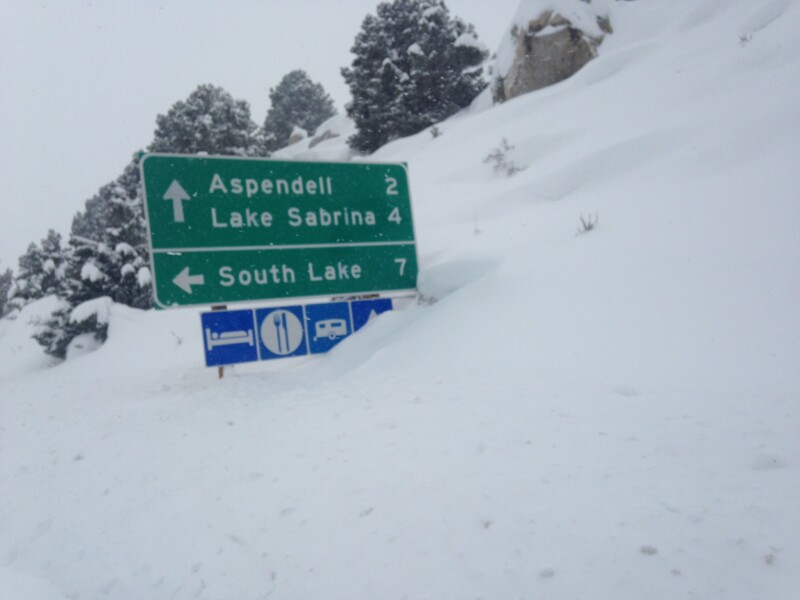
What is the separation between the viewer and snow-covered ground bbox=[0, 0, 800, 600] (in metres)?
1.85

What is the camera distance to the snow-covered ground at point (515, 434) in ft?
6.07

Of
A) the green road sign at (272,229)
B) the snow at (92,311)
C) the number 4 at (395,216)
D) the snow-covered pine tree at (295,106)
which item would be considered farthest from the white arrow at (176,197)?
the snow-covered pine tree at (295,106)

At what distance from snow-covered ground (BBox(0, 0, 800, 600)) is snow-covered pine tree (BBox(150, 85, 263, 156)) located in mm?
22408

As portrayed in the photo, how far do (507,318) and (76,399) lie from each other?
6057 mm

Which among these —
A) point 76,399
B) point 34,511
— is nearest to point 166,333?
point 76,399

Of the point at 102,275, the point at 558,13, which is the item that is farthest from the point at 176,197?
the point at 558,13

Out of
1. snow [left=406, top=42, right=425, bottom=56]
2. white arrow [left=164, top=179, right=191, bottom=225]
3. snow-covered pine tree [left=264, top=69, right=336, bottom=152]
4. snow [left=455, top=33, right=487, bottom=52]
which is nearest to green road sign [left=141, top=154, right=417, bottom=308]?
white arrow [left=164, top=179, right=191, bottom=225]

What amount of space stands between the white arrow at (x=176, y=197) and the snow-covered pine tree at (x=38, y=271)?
24.6m

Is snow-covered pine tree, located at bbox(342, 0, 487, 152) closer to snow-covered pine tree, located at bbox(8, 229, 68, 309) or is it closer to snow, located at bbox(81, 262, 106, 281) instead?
snow, located at bbox(81, 262, 106, 281)

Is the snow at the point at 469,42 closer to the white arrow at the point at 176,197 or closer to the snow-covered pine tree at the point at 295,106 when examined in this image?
the snow-covered pine tree at the point at 295,106

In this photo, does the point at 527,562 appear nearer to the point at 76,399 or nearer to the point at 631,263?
the point at 631,263

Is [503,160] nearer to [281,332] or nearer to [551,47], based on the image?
[281,332]

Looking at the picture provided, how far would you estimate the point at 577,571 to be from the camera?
1692mm

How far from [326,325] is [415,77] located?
23717mm
